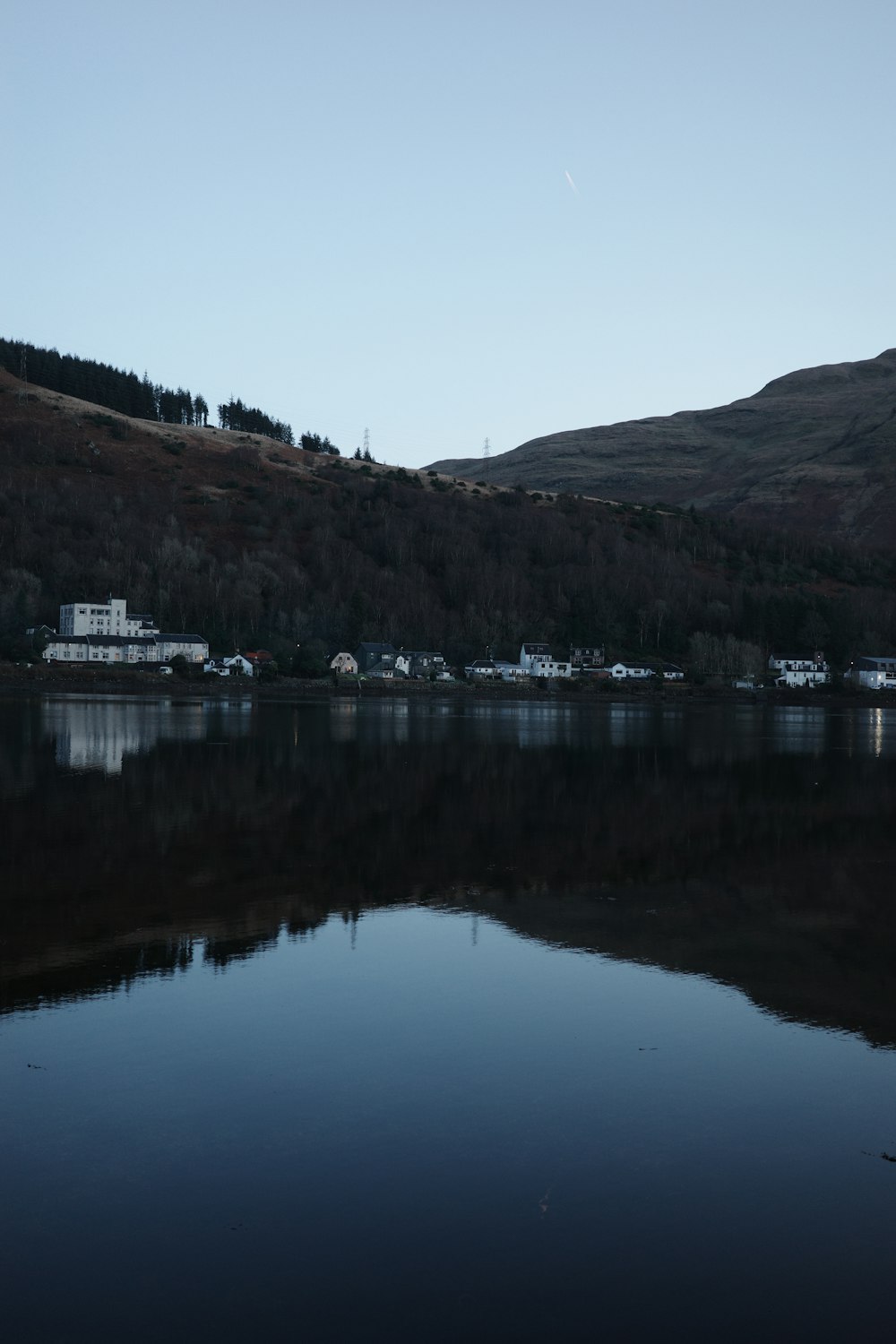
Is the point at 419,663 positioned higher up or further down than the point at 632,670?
higher up

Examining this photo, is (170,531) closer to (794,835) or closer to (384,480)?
(384,480)

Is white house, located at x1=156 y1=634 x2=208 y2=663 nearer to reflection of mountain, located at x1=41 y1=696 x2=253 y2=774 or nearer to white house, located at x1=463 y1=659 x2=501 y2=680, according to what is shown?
white house, located at x1=463 y1=659 x2=501 y2=680

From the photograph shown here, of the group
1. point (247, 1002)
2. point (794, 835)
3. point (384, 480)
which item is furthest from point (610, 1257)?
point (384, 480)

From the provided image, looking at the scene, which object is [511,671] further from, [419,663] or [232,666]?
[232,666]

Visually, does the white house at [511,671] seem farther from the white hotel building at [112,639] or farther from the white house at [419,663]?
the white hotel building at [112,639]

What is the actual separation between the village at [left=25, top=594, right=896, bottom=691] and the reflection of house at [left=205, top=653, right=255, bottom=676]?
109 mm

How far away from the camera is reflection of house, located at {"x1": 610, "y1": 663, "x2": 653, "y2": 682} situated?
466 ft

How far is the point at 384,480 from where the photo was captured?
653ft

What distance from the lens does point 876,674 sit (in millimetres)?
147125

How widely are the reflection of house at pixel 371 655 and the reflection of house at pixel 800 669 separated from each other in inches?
2202

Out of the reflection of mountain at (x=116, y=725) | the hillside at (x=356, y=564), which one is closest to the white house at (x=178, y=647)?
the hillside at (x=356, y=564)

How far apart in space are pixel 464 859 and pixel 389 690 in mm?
95580

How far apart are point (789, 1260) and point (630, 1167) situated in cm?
147

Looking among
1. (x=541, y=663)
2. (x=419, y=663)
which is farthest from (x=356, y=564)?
(x=541, y=663)
